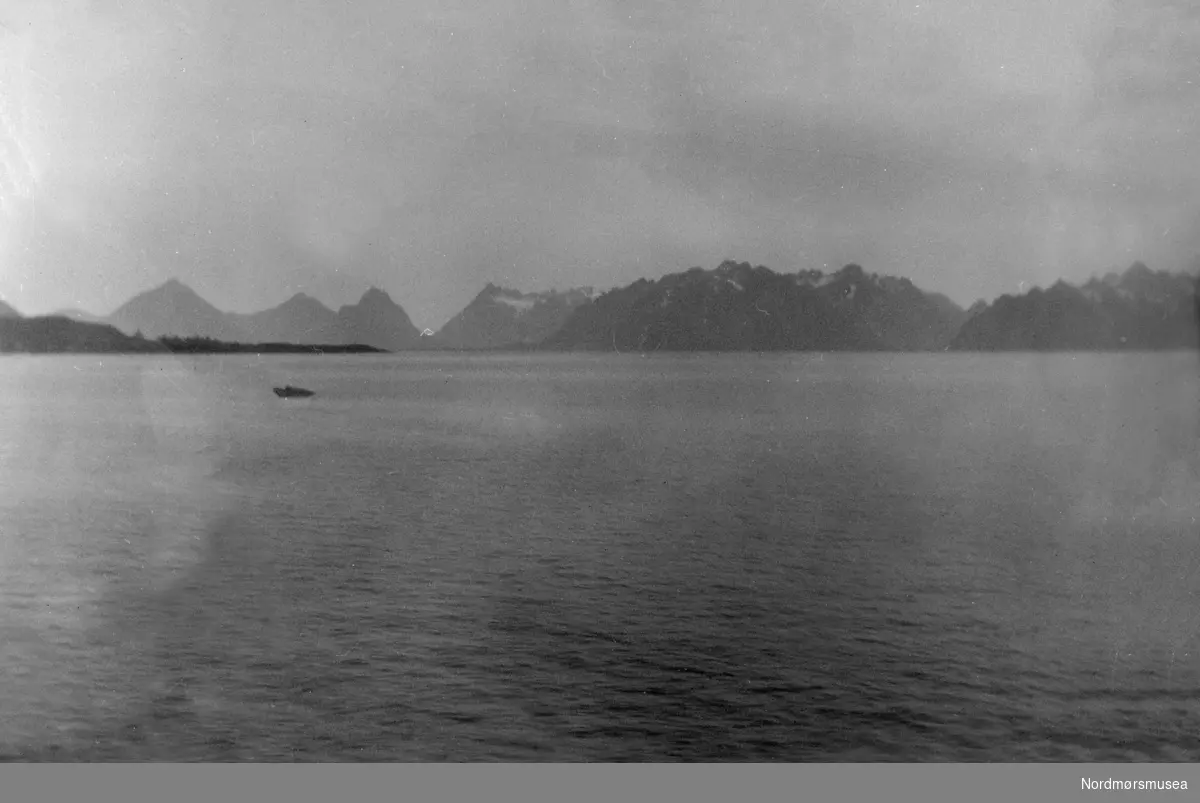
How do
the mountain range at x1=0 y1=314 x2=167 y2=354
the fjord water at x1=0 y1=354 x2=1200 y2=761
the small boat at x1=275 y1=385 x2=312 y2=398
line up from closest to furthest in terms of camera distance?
the fjord water at x1=0 y1=354 x2=1200 y2=761, the mountain range at x1=0 y1=314 x2=167 y2=354, the small boat at x1=275 y1=385 x2=312 y2=398

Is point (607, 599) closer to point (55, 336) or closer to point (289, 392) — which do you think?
point (55, 336)

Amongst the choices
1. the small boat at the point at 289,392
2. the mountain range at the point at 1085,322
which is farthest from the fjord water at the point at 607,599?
the small boat at the point at 289,392

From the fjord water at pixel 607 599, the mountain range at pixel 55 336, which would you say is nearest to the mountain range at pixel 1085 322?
the fjord water at pixel 607 599

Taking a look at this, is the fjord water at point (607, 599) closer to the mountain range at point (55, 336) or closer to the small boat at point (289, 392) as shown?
the mountain range at point (55, 336)

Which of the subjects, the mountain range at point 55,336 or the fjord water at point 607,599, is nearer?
the fjord water at point 607,599

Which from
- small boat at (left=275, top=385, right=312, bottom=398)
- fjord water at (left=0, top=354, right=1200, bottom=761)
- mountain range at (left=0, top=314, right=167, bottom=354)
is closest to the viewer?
fjord water at (left=0, top=354, right=1200, bottom=761)

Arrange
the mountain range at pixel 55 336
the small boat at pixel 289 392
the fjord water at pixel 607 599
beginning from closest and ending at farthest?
the fjord water at pixel 607 599 → the mountain range at pixel 55 336 → the small boat at pixel 289 392

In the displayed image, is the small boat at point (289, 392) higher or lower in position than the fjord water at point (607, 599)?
higher

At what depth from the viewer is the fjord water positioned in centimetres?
2116

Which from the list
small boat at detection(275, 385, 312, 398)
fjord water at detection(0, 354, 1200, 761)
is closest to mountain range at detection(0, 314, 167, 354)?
fjord water at detection(0, 354, 1200, 761)

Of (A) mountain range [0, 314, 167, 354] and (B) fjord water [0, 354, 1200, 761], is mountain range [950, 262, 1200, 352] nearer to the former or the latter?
(B) fjord water [0, 354, 1200, 761]

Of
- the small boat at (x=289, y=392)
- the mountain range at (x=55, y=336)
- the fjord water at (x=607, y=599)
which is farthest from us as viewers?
the small boat at (x=289, y=392)

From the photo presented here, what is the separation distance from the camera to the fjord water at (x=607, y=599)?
69.4 feet

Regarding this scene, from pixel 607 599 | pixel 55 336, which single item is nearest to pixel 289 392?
pixel 55 336
